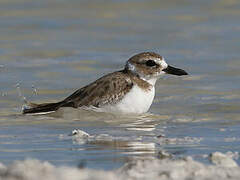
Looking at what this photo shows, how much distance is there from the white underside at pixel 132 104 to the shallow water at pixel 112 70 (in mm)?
126

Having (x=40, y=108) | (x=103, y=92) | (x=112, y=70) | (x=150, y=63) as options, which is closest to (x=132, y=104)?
(x=103, y=92)

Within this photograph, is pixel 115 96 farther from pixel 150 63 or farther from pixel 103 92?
pixel 150 63

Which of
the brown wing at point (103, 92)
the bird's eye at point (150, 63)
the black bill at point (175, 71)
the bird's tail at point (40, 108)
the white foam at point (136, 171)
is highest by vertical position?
the bird's eye at point (150, 63)

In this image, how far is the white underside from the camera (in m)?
10.1

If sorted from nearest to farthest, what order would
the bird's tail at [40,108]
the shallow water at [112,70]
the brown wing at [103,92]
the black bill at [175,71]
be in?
the shallow water at [112,70] → the bird's tail at [40,108] → the brown wing at [103,92] → the black bill at [175,71]

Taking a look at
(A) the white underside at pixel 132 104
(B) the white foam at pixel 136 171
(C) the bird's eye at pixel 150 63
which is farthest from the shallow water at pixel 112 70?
(C) the bird's eye at pixel 150 63

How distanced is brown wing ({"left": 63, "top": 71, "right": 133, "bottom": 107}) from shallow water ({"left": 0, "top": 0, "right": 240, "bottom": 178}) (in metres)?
0.20

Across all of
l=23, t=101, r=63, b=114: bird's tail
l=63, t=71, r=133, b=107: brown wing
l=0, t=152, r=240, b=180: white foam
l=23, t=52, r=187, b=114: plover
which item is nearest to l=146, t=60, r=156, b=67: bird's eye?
l=23, t=52, r=187, b=114: plover

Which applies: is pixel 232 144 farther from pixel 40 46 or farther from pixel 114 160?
pixel 40 46

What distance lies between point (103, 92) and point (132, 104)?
0.42 meters

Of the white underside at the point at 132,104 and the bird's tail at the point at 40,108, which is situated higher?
the white underside at the point at 132,104

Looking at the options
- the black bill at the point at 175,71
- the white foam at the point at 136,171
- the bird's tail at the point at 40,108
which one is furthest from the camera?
the black bill at the point at 175,71

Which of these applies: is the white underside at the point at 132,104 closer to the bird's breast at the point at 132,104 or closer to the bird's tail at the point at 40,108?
the bird's breast at the point at 132,104

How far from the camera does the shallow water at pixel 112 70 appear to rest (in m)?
7.61
